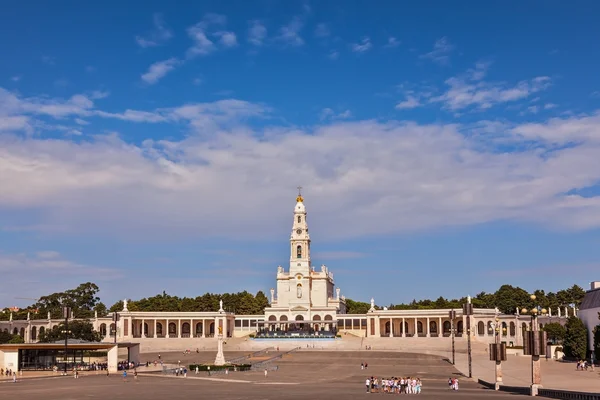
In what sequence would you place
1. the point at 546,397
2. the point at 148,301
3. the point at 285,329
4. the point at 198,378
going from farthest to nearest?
the point at 148,301 < the point at 285,329 < the point at 198,378 < the point at 546,397

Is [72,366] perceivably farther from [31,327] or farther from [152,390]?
[31,327]

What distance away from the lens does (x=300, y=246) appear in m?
153

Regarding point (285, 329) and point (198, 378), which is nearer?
point (198, 378)

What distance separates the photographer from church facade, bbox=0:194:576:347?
139750mm

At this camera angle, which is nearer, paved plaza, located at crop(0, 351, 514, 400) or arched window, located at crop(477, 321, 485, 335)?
paved plaza, located at crop(0, 351, 514, 400)

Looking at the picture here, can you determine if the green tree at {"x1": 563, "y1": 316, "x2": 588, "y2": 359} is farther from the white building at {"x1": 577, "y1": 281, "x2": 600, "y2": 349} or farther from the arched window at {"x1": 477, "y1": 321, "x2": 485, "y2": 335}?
the arched window at {"x1": 477, "y1": 321, "x2": 485, "y2": 335}

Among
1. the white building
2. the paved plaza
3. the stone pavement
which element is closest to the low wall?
the paved plaza

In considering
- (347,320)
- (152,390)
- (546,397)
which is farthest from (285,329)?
(546,397)

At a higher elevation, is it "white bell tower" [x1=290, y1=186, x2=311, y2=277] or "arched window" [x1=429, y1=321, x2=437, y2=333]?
"white bell tower" [x1=290, y1=186, x2=311, y2=277]

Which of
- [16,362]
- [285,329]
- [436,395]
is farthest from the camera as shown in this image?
[285,329]

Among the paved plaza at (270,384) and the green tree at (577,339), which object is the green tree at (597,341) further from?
the paved plaza at (270,384)

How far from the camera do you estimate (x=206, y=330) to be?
505 feet

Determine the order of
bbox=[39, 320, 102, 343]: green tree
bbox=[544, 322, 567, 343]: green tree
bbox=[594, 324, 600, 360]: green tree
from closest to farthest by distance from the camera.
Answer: bbox=[594, 324, 600, 360]: green tree, bbox=[544, 322, 567, 343]: green tree, bbox=[39, 320, 102, 343]: green tree

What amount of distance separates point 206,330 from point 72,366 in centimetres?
7065
